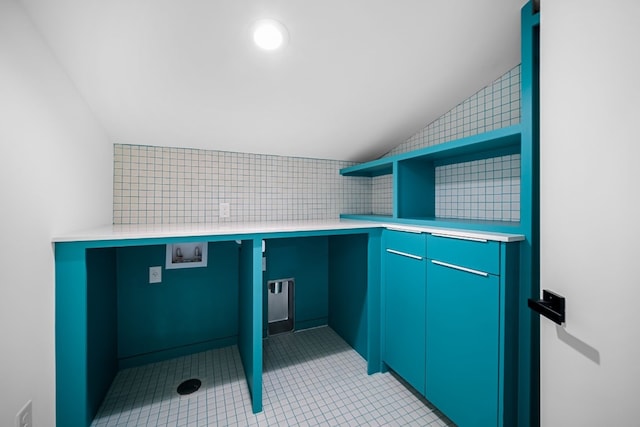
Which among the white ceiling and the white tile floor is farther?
A: the white tile floor

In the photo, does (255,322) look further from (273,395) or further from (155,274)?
(155,274)

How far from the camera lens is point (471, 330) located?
119cm

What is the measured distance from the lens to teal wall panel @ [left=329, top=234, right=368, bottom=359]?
1935mm

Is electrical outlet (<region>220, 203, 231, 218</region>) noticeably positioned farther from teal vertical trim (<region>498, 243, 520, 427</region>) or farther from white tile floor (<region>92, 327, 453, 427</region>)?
teal vertical trim (<region>498, 243, 520, 427</region>)

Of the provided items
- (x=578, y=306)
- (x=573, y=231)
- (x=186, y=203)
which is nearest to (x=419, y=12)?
(x=573, y=231)

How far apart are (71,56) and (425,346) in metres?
2.23

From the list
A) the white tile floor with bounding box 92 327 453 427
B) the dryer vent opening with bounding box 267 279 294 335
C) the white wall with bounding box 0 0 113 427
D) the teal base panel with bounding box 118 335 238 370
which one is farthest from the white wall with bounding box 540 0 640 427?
the teal base panel with bounding box 118 335 238 370

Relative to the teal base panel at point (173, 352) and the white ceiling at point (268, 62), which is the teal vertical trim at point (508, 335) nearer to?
the white ceiling at point (268, 62)

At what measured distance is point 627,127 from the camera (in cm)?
58

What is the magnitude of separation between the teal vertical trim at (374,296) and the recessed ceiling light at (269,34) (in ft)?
3.98

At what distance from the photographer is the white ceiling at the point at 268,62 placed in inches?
43.1

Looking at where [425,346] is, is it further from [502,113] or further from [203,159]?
[203,159]

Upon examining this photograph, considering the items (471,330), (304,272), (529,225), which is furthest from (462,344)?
(304,272)

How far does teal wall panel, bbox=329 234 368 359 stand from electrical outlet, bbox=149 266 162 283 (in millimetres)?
1372
